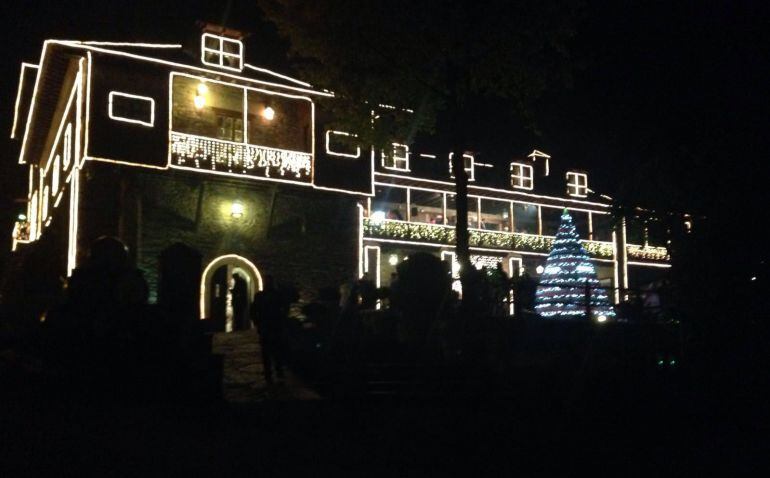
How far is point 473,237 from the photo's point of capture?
35.0 metres

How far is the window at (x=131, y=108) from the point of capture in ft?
73.4

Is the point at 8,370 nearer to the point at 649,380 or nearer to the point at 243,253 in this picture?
the point at 649,380

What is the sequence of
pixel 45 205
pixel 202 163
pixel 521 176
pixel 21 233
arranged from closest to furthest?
pixel 202 163 < pixel 45 205 < pixel 21 233 < pixel 521 176

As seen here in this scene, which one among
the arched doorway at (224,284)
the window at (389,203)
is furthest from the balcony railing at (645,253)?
the arched doorway at (224,284)

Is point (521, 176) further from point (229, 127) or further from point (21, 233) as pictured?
point (21, 233)

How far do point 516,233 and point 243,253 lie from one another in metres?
15.7

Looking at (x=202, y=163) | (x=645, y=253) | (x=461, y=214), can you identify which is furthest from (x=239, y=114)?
(x=645, y=253)

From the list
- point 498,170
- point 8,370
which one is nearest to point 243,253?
point 8,370

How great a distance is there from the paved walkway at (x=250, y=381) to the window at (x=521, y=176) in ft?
71.7

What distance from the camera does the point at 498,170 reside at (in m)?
36.7

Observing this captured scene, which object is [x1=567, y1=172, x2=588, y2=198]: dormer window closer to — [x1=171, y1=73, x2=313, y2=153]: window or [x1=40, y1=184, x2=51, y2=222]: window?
[x1=171, y1=73, x2=313, y2=153]: window

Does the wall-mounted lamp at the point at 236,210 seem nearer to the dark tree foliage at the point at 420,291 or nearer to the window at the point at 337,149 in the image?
the window at the point at 337,149

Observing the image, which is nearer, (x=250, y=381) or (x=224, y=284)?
(x=250, y=381)

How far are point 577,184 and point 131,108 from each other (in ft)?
77.2
